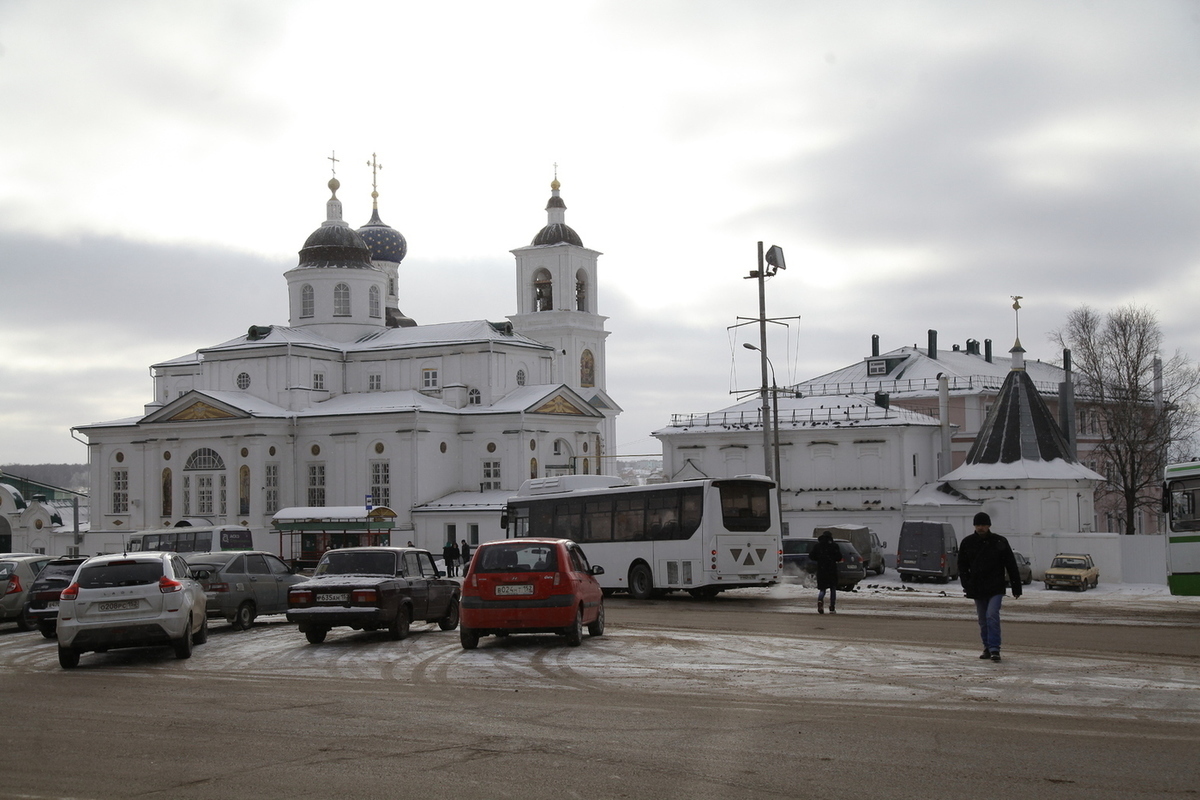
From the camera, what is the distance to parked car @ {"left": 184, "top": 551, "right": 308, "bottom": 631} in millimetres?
22219

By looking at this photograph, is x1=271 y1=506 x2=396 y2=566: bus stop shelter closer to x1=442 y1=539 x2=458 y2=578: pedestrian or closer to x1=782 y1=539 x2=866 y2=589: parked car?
x1=442 y1=539 x2=458 y2=578: pedestrian

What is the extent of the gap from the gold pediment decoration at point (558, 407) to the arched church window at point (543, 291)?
18.5 meters

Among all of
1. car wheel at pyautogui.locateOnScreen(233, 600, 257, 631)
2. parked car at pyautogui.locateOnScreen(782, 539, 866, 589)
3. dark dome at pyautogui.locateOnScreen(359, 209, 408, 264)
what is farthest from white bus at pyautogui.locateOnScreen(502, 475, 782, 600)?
dark dome at pyautogui.locateOnScreen(359, 209, 408, 264)

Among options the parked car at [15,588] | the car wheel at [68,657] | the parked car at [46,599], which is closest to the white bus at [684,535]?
the parked car at [46,599]

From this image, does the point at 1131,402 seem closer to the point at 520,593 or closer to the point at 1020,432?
the point at 1020,432

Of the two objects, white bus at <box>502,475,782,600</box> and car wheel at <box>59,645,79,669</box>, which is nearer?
car wheel at <box>59,645,79,669</box>

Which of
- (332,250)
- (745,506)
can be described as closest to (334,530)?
(332,250)

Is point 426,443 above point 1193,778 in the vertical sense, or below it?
above

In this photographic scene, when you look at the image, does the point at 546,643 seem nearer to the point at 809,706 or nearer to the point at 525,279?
the point at 809,706

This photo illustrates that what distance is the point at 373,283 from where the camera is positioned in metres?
76.5

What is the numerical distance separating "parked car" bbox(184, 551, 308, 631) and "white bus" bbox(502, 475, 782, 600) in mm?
8478

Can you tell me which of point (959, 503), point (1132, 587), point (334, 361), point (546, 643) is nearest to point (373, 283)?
point (334, 361)

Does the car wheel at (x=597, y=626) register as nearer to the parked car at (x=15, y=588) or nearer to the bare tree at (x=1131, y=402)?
the parked car at (x=15, y=588)

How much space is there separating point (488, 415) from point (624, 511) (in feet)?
122
